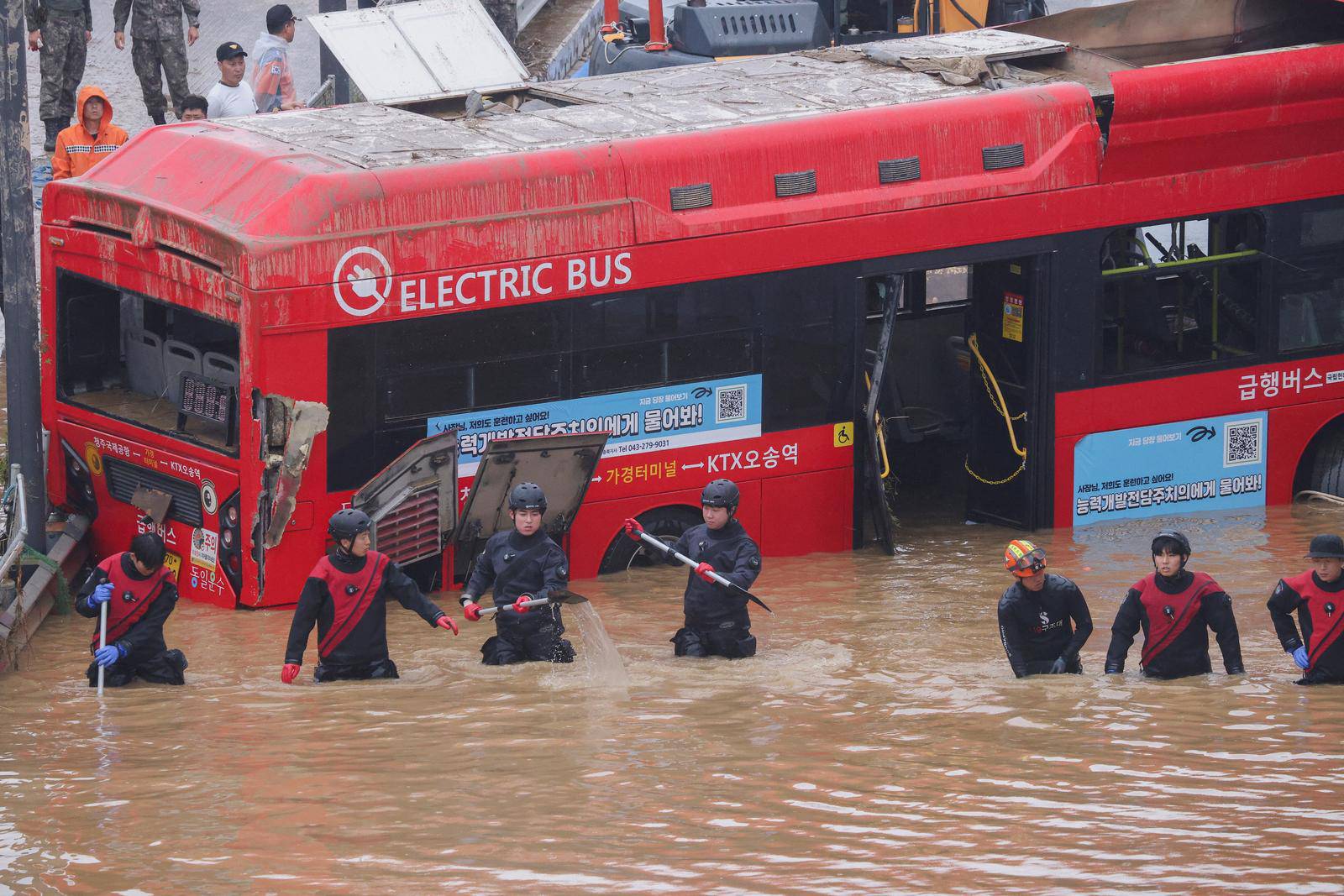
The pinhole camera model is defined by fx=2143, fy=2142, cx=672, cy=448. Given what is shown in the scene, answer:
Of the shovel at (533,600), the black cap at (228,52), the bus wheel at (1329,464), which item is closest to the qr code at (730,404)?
the shovel at (533,600)

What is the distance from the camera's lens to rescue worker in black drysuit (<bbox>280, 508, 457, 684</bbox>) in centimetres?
1025

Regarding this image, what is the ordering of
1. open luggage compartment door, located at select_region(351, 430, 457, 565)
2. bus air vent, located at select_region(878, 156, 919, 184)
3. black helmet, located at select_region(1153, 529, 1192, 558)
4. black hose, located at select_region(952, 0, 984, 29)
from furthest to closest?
black hose, located at select_region(952, 0, 984, 29)
bus air vent, located at select_region(878, 156, 919, 184)
open luggage compartment door, located at select_region(351, 430, 457, 565)
black helmet, located at select_region(1153, 529, 1192, 558)

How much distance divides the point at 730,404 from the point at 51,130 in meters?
8.34

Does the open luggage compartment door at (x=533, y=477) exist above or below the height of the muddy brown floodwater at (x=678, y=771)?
above

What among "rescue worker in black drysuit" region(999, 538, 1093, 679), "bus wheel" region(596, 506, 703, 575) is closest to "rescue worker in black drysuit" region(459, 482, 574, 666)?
"bus wheel" region(596, 506, 703, 575)

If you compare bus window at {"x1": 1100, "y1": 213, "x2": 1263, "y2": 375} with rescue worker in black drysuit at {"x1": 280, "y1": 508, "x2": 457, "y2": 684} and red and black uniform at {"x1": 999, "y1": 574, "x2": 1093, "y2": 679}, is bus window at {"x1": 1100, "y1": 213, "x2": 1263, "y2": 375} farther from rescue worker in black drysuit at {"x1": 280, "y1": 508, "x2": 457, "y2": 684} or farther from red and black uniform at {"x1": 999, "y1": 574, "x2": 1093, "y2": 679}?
rescue worker in black drysuit at {"x1": 280, "y1": 508, "x2": 457, "y2": 684}

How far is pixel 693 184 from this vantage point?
41.0 feet

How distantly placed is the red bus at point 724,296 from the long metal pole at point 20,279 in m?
0.60

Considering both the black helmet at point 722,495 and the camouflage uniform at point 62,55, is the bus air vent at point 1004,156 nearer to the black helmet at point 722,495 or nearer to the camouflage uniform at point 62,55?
the black helmet at point 722,495

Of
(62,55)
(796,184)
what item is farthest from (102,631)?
(62,55)

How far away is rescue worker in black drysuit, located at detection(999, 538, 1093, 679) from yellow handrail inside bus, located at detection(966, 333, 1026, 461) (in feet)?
10.8

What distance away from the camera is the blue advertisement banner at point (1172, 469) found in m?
13.9

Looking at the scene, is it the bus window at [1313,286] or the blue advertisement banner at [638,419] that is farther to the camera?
the bus window at [1313,286]

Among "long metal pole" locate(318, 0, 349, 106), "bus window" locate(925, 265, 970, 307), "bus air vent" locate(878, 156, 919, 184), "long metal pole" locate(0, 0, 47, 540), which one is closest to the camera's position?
"long metal pole" locate(0, 0, 47, 540)
